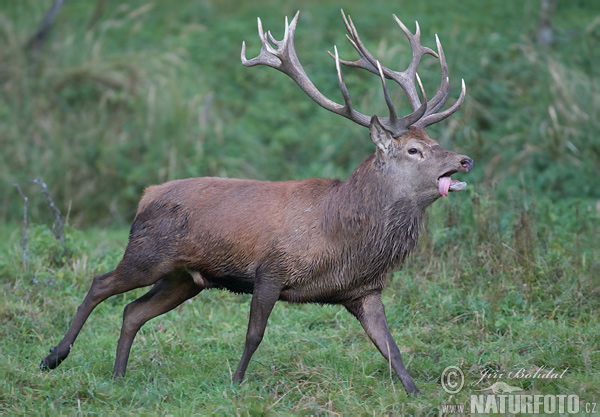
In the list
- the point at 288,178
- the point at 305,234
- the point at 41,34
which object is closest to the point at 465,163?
the point at 305,234

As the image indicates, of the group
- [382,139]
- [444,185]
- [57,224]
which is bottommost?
[57,224]

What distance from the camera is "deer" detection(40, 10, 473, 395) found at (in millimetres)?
5453

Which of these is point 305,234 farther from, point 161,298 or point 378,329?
point 161,298

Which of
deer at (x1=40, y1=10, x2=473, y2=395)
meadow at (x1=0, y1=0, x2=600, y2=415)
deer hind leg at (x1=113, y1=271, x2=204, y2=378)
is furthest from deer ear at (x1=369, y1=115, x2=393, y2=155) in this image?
deer hind leg at (x1=113, y1=271, x2=204, y2=378)

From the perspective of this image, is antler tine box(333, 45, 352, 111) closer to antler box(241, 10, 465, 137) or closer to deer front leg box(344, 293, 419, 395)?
antler box(241, 10, 465, 137)

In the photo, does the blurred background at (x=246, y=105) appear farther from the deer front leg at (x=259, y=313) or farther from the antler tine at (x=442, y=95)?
the deer front leg at (x=259, y=313)

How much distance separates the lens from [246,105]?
12.7 meters

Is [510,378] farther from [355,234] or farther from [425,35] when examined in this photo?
[425,35]

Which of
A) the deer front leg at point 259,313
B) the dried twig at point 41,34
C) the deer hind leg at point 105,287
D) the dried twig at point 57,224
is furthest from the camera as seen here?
the dried twig at point 41,34

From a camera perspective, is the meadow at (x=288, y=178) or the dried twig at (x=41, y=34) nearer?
the meadow at (x=288, y=178)

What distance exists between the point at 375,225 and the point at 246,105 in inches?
296

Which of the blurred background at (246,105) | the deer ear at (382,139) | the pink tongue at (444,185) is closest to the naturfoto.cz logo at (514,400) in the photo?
the pink tongue at (444,185)

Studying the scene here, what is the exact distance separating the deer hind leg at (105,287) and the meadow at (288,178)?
0.44 ft

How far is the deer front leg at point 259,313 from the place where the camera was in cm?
543
